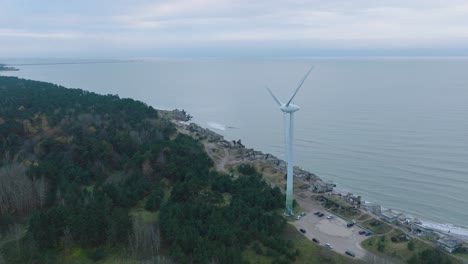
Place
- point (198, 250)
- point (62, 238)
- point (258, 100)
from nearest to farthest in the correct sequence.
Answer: point (198, 250), point (62, 238), point (258, 100)

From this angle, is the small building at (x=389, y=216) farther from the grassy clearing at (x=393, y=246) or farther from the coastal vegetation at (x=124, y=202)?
the coastal vegetation at (x=124, y=202)

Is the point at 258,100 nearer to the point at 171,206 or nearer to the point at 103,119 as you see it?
the point at 103,119

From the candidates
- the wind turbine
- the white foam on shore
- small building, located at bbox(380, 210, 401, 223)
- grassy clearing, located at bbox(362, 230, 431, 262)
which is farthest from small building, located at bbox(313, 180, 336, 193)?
the white foam on shore

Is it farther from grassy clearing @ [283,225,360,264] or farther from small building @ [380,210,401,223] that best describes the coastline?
grassy clearing @ [283,225,360,264]

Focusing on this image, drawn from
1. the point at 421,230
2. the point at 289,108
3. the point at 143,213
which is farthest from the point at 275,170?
the point at 421,230

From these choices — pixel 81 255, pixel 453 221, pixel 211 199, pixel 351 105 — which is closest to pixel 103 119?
pixel 211 199

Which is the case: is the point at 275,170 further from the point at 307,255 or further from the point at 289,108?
the point at 307,255

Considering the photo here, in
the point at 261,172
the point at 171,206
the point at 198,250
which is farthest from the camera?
the point at 261,172
